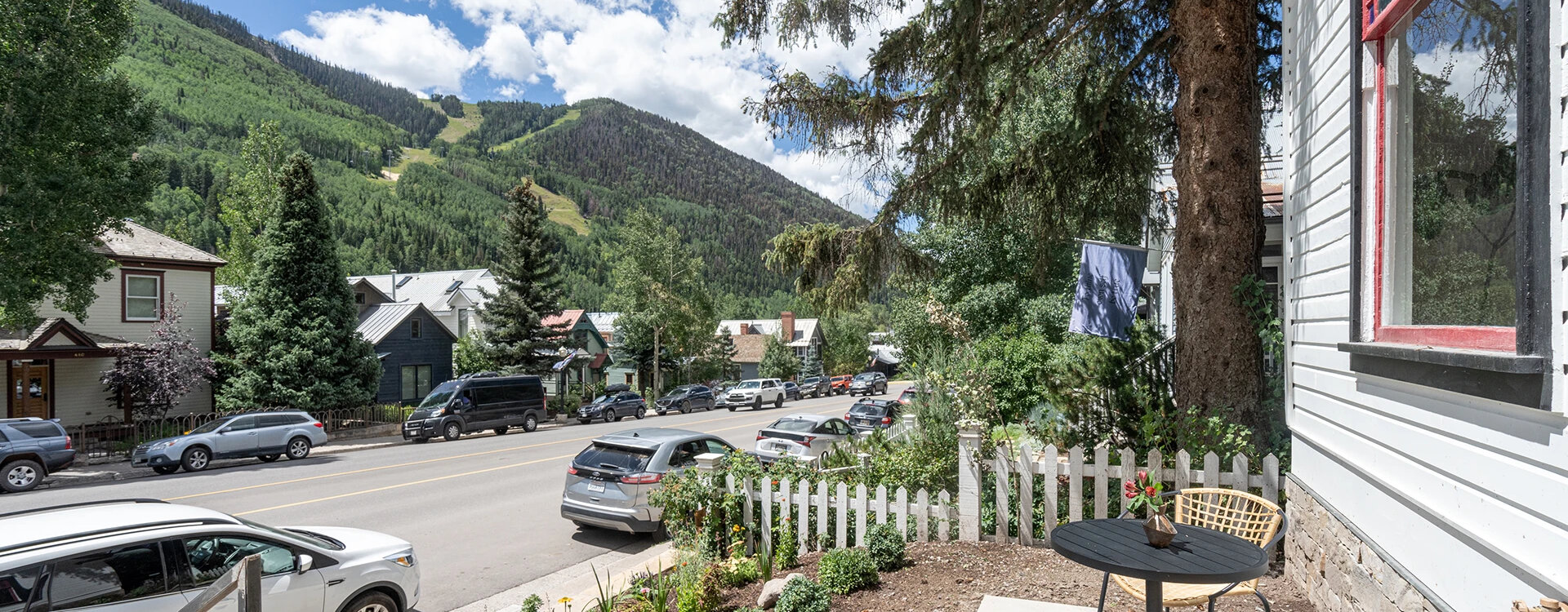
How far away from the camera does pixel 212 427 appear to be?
1917 cm

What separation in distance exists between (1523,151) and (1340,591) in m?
3.19

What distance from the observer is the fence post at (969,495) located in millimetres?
7070

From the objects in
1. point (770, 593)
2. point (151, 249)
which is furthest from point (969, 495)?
point (151, 249)

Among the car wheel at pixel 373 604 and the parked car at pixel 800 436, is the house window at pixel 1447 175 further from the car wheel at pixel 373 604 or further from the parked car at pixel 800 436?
the parked car at pixel 800 436

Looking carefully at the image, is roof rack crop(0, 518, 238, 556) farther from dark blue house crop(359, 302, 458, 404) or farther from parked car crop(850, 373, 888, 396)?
parked car crop(850, 373, 888, 396)

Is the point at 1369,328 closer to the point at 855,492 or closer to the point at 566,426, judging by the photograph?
the point at 855,492

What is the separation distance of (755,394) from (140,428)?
27.7m

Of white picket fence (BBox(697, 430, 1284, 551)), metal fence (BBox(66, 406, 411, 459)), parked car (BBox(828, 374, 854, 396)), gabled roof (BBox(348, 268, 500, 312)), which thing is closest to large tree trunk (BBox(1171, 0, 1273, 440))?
white picket fence (BBox(697, 430, 1284, 551))

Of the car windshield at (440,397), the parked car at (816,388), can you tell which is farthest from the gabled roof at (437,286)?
the parked car at (816,388)

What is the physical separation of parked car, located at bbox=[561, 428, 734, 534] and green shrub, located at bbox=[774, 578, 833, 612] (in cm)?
490

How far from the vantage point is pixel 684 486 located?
8.01 m

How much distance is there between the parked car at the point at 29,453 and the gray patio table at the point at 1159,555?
66.8 ft

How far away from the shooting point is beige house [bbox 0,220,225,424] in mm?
22422

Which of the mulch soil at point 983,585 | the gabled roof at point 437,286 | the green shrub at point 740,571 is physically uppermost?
the gabled roof at point 437,286
